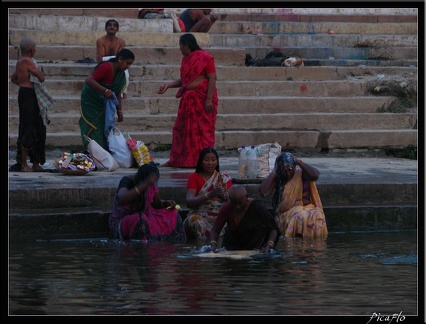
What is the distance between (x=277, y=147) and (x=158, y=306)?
4337 millimetres

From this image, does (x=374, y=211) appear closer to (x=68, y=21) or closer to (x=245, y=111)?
(x=245, y=111)

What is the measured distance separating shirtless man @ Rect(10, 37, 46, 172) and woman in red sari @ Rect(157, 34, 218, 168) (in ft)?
4.69

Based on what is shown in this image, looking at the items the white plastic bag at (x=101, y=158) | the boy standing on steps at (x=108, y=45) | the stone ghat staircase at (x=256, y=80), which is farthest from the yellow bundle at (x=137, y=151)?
the boy standing on steps at (x=108, y=45)

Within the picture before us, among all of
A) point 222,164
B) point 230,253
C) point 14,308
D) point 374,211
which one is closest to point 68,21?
point 222,164

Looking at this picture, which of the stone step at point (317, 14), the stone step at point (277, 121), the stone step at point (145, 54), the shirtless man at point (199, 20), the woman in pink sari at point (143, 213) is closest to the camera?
the woman in pink sari at point (143, 213)

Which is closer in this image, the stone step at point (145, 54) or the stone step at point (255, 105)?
the stone step at point (255, 105)

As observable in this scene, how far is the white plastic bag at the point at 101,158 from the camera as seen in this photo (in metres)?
11.6

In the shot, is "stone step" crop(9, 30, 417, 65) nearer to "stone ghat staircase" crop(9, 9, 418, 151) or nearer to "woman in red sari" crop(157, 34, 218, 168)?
"stone ghat staircase" crop(9, 9, 418, 151)

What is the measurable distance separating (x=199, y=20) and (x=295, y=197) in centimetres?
713

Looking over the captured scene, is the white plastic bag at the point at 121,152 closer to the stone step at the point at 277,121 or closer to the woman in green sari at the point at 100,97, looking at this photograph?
the woman in green sari at the point at 100,97

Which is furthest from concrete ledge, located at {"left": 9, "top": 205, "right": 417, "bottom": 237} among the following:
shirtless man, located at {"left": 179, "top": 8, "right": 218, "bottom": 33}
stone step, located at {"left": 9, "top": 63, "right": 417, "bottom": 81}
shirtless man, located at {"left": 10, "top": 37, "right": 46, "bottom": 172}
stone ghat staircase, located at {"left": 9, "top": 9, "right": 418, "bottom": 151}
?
shirtless man, located at {"left": 179, "top": 8, "right": 218, "bottom": 33}

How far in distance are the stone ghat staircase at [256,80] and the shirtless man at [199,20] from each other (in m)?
0.22

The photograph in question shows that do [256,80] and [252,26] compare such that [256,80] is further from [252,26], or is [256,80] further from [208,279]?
[208,279]

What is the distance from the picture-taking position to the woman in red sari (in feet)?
39.5
